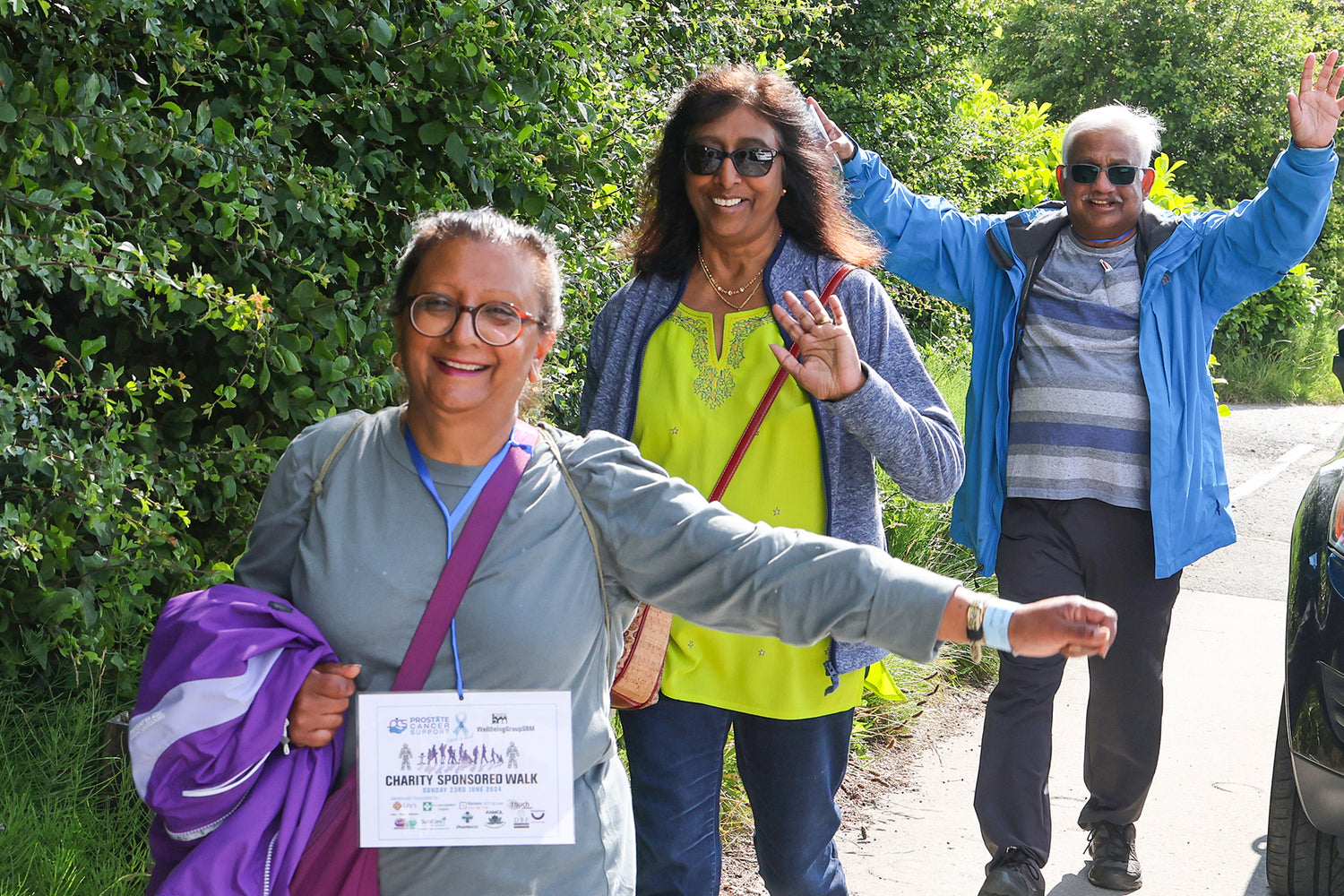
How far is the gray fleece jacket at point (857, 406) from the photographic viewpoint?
2928mm

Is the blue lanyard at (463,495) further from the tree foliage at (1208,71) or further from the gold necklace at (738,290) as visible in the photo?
the tree foliage at (1208,71)

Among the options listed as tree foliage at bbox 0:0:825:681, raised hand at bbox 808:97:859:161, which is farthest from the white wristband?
raised hand at bbox 808:97:859:161

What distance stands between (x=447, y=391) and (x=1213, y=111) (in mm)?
20713

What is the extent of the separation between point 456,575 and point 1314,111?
319 cm

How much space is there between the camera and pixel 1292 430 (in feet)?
48.5

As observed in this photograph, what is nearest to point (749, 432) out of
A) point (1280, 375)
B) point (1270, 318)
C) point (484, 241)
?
point (484, 241)

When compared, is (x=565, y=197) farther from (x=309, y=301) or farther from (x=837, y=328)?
(x=837, y=328)

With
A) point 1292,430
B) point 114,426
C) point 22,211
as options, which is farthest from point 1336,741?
point 1292,430

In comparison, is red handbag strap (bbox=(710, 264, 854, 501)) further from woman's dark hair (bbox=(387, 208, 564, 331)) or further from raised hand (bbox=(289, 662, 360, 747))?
raised hand (bbox=(289, 662, 360, 747))

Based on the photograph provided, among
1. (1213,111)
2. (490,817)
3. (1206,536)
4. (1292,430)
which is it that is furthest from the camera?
(1213,111)

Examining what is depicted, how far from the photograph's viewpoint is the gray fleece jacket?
293cm

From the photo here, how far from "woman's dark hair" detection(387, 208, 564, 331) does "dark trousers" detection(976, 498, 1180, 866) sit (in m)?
2.33

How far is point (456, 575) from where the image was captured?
215 centimetres

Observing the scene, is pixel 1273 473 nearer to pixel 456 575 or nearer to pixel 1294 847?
pixel 1294 847
